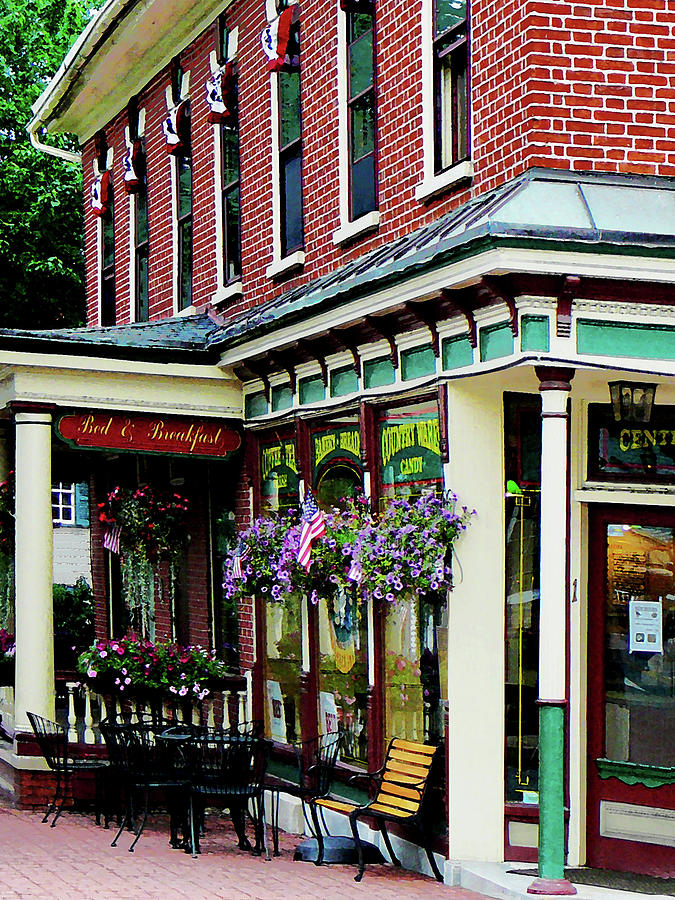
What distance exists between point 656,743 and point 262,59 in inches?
302

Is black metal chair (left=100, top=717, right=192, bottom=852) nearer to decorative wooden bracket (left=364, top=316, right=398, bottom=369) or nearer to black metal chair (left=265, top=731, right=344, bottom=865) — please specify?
black metal chair (left=265, top=731, right=344, bottom=865)

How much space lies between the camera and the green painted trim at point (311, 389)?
12.2 meters

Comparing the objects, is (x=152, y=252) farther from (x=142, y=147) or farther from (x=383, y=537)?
(x=383, y=537)

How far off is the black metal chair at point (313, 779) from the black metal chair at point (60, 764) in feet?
4.72

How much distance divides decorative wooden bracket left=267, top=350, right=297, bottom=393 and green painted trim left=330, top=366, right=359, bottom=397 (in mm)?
816

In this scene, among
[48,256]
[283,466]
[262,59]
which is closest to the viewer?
[283,466]

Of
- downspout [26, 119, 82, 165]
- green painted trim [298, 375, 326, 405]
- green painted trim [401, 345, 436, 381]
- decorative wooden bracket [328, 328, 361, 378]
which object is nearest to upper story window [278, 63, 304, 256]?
green painted trim [298, 375, 326, 405]

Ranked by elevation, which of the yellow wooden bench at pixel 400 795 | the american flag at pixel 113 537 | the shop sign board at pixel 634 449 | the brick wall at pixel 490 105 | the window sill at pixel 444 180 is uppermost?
the brick wall at pixel 490 105

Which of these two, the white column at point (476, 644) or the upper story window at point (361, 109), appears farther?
the upper story window at point (361, 109)

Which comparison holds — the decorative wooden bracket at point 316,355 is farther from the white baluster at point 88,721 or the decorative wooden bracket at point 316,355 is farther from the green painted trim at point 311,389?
the white baluster at point 88,721

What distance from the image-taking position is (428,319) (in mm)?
9992

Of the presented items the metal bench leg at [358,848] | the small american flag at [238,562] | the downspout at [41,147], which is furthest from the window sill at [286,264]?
the downspout at [41,147]

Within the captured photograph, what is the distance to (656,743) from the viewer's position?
9828 millimetres

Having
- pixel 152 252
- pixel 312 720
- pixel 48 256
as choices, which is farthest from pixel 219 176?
pixel 48 256
